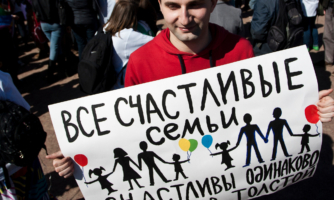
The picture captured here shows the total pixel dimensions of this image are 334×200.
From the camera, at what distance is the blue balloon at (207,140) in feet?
4.89

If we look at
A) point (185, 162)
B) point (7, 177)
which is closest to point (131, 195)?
point (185, 162)

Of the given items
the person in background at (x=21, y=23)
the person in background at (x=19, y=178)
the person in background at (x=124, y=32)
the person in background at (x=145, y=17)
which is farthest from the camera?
the person in background at (x=21, y=23)

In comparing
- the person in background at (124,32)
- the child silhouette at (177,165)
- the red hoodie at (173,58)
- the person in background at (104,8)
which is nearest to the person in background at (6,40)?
the person in background at (104,8)

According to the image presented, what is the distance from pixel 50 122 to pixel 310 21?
4589mm

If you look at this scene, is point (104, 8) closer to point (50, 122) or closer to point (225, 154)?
point (50, 122)

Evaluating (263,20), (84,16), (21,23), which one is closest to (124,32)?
(263,20)

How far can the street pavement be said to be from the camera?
254 cm

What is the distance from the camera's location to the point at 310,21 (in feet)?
15.5

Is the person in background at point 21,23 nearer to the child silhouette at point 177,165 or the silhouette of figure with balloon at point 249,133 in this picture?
the child silhouette at point 177,165

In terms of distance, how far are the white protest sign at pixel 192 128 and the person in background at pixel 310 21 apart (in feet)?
11.5

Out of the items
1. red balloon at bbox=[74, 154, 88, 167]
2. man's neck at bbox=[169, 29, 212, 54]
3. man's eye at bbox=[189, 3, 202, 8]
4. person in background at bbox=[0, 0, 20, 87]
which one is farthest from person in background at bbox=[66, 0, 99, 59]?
red balloon at bbox=[74, 154, 88, 167]

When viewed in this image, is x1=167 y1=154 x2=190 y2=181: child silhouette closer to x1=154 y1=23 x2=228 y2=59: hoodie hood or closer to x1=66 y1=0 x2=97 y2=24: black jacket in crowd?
x1=154 y1=23 x2=228 y2=59: hoodie hood

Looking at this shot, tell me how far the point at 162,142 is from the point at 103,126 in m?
0.33

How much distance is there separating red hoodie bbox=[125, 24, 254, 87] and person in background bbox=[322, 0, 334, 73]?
3507mm
